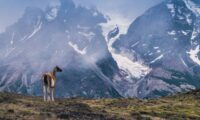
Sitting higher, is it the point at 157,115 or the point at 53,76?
the point at 53,76

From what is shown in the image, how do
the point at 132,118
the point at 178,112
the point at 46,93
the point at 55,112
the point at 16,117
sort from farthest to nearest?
the point at 178,112 < the point at 46,93 < the point at 132,118 < the point at 55,112 < the point at 16,117

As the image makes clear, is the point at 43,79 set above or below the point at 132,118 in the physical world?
above

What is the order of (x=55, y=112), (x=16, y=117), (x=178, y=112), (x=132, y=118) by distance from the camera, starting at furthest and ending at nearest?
(x=178, y=112)
(x=132, y=118)
(x=55, y=112)
(x=16, y=117)

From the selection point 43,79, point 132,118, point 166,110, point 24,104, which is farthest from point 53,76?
point 166,110

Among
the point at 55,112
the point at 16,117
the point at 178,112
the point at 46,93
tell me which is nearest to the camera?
the point at 16,117

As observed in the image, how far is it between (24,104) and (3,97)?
6225 millimetres

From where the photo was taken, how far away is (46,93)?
8131 cm

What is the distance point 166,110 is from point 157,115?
1011 centimetres

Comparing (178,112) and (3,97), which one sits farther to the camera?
(178,112)

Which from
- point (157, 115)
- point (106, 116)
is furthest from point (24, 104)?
point (157, 115)

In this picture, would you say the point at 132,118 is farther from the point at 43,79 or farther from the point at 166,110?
the point at 166,110

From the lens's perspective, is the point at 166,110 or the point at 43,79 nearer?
the point at 43,79

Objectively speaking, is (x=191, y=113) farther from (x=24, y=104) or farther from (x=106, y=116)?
(x=24, y=104)

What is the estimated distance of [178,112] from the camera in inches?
3676
